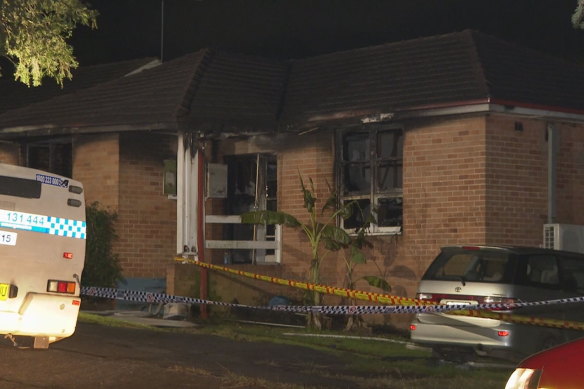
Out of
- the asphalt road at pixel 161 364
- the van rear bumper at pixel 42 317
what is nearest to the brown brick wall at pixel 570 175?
the asphalt road at pixel 161 364

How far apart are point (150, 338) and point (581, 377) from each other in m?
9.40

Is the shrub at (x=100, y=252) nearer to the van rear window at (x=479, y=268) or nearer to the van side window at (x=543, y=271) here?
the van rear window at (x=479, y=268)

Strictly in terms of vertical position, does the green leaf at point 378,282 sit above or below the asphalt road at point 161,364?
above

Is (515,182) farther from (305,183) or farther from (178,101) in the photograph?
(178,101)

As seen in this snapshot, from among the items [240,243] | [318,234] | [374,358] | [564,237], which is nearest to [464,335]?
[374,358]

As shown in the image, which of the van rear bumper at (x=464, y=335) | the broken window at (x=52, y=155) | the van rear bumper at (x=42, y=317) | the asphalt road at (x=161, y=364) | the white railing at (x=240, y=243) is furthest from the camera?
the broken window at (x=52, y=155)

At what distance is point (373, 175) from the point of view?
17969 mm

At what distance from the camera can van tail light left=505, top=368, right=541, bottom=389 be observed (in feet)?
19.7

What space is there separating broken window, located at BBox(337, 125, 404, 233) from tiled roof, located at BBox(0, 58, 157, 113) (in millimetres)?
6761

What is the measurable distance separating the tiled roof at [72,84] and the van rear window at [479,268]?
12017mm

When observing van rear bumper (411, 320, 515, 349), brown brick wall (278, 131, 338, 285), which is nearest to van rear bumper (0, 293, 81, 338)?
van rear bumper (411, 320, 515, 349)

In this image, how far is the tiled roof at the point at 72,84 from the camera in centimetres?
2368

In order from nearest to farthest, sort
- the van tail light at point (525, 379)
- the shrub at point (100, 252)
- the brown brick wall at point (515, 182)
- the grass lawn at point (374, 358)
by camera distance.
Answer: the van tail light at point (525, 379) < the grass lawn at point (374, 358) < the brown brick wall at point (515, 182) < the shrub at point (100, 252)

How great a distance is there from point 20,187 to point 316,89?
8591mm
